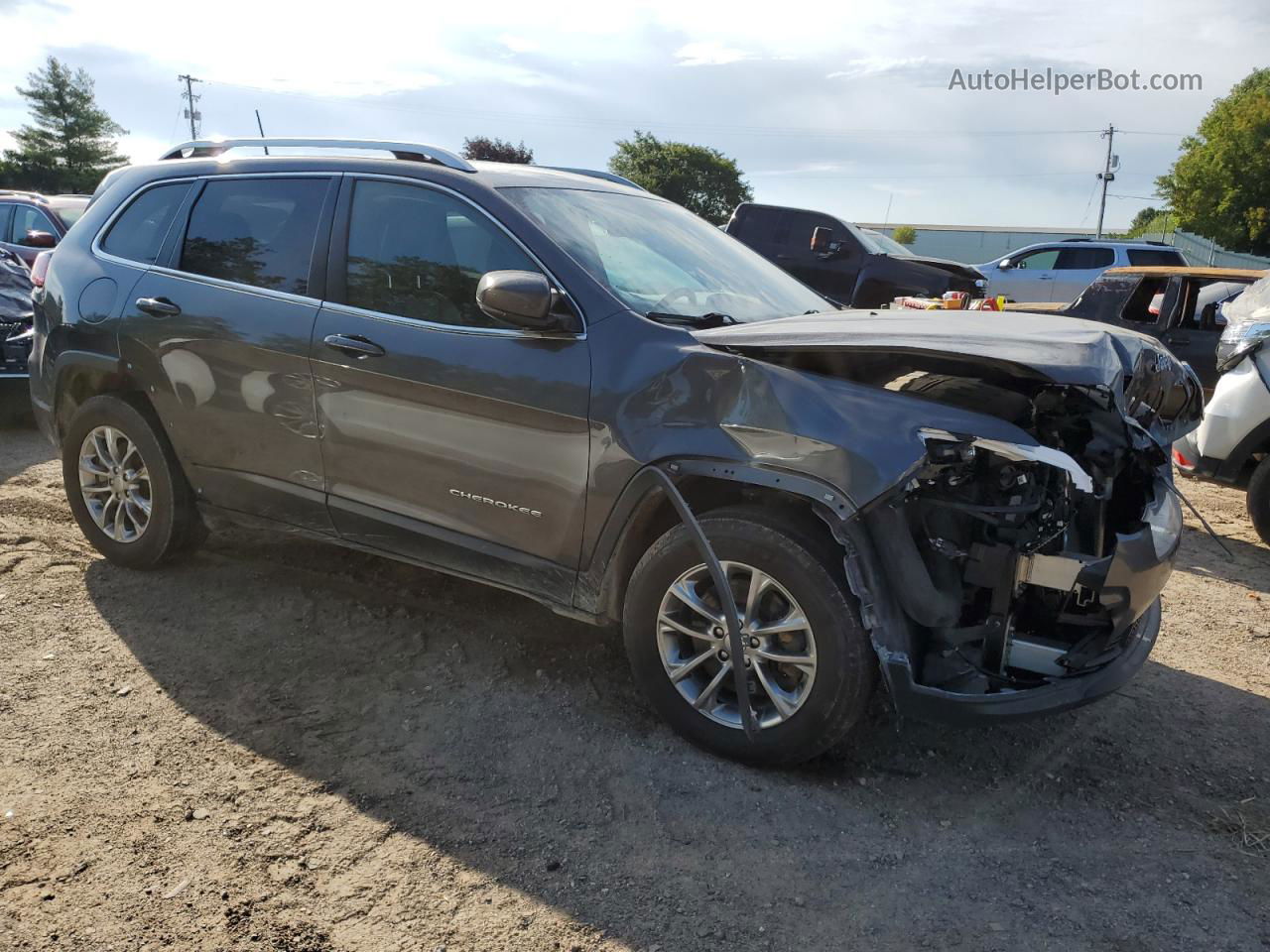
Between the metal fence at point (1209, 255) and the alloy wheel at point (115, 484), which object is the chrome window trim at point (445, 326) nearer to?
the alloy wheel at point (115, 484)

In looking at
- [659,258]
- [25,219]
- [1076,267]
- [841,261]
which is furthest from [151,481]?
[1076,267]

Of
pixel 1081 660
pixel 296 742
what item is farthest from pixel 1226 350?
pixel 296 742

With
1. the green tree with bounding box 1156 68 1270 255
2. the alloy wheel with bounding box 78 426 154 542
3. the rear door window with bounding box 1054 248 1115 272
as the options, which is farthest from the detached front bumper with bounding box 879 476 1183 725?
the green tree with bounding box 1156 68 1270 255

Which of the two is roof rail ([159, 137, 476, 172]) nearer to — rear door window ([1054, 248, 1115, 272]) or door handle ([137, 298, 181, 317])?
door handle ([137, 298, 181, 317])

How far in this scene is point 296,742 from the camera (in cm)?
324

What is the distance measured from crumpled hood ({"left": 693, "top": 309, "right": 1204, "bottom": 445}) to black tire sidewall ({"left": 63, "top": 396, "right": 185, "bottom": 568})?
103 inches

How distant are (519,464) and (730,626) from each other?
36.5 inches

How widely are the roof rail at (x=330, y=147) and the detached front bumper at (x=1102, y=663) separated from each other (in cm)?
242

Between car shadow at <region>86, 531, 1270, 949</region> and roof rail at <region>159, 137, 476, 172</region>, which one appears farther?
roof rail at <region>159, 137, 476, 172</region>

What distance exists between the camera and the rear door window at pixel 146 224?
4301 mm

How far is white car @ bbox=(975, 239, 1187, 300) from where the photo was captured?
56.7 ft

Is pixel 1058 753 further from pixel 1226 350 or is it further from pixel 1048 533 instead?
pixel 1226 350

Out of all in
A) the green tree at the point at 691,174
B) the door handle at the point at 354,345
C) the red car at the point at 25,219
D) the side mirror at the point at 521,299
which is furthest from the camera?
the green tree at the point at 691,174


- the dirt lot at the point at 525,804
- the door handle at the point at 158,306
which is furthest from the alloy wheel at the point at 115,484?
the door handle at the point at 158,306
